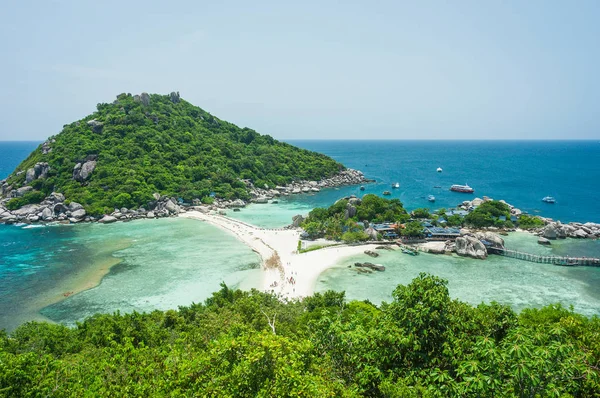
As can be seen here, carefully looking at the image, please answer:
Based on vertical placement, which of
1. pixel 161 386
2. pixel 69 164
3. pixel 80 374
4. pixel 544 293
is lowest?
pixel 544 293

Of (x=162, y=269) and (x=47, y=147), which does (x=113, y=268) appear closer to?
(x=162, y=269)

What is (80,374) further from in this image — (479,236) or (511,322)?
(479,236)

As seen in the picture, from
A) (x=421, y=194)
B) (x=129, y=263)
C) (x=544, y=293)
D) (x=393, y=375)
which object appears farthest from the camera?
(x=421, y=194)

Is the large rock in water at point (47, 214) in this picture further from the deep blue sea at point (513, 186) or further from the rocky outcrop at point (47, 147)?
the deep blue sea at point (513, 186)

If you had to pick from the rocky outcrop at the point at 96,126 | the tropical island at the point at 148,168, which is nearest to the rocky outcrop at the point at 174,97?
the tropical island at the point at 148,168

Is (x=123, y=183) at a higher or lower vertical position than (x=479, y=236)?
higher

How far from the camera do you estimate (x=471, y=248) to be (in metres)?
40.2

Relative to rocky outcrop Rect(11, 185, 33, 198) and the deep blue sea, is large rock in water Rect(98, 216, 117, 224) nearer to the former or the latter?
rocky outcrop Rect(11, 185, 33, 198)

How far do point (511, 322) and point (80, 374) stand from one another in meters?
14.3

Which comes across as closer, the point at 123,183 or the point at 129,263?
the point at 129,263

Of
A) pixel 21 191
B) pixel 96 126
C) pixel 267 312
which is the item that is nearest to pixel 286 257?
pixel 267 312

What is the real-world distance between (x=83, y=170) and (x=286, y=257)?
166 ft

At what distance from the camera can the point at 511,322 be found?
11.2 m

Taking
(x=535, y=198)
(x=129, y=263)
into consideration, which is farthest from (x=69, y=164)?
(x=535, y=198)
